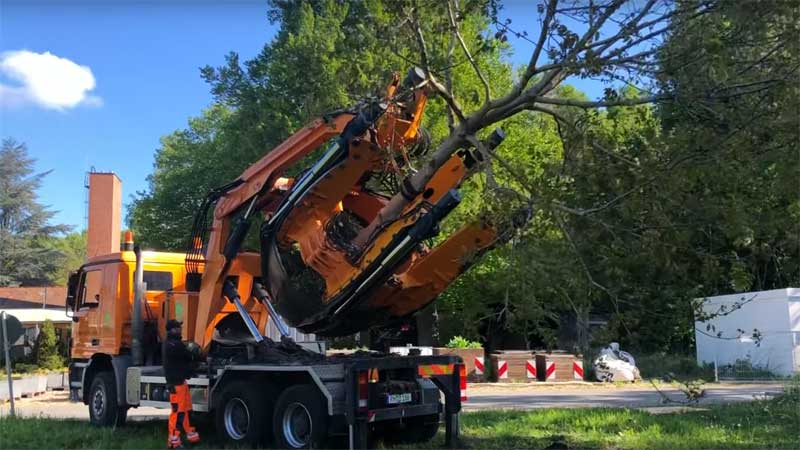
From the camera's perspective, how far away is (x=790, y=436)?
33.8 ft

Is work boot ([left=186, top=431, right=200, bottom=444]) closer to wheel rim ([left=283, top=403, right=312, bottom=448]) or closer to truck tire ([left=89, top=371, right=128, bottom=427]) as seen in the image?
wheel rim ([left=283, top=403, right=312, bottom=448])

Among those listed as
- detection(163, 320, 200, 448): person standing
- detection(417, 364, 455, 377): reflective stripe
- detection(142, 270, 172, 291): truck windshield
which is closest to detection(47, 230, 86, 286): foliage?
detection(142, 270, 172, 291): truck windshield

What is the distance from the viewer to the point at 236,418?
10.2 m

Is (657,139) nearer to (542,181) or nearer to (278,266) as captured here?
(542,181)

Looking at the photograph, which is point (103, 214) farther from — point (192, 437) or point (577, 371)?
point (192, 437)

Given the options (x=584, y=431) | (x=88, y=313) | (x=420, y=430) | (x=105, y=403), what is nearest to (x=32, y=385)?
(x=88, y=313)

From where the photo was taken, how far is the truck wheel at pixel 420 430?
1075cm

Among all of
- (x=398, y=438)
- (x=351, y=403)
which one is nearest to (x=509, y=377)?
(x=398, y=438)

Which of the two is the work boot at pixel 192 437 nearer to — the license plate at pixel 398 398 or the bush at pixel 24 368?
the license plate at pixel 398 398

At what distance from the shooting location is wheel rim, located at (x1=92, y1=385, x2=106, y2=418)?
1260 centimetres

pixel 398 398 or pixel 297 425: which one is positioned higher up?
pixel 398 398

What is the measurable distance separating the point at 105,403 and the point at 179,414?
2567mm

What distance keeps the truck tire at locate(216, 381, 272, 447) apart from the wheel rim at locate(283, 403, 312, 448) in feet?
1.36

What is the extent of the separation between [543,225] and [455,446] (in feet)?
11.7
